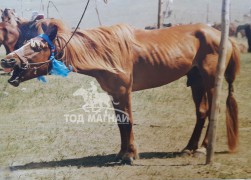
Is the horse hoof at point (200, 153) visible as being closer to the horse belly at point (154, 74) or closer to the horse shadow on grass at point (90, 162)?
the horse shadow on grass at point (90, 162)

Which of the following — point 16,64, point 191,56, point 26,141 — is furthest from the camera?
point 191,56

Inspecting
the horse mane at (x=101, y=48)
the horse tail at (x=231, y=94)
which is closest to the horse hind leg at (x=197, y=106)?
the horse tail at (x=231, y=94)

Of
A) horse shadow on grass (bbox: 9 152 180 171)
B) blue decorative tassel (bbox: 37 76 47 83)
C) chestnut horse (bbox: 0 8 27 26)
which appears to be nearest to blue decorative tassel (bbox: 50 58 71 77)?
blue decorative tassel (bbox: 37 76 47 83)

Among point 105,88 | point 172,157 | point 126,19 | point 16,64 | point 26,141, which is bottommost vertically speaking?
point 172,157

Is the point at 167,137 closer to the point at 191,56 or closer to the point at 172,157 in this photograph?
the point at 172,157

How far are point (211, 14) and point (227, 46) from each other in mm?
358

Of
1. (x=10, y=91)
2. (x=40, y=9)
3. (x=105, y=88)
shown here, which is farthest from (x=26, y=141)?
(x=40, y=9)

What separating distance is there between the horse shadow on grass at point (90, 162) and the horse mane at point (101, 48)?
84 cm

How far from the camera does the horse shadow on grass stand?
3834 millimetres

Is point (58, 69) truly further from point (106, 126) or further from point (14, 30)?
point (106, 126)

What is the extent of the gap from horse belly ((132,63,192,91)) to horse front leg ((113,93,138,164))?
16cm

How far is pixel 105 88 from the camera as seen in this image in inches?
150

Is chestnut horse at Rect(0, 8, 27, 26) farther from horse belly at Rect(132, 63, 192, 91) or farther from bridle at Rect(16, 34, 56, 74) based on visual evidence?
horse belly at Rect(132, 63, 192, 91)

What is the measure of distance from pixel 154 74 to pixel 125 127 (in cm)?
56
